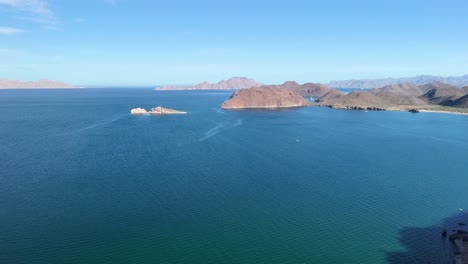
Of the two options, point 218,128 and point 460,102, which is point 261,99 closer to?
point 218,128

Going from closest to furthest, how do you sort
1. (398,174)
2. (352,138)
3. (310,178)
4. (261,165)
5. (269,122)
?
1. (310,178)
2. (398,174)
3. (261,165)
4. (352,138)
5. (269,122)

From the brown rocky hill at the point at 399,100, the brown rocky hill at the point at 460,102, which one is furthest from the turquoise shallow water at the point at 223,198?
the brown rocky hill at the point at 399,100

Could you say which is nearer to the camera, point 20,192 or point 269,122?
point 20,192

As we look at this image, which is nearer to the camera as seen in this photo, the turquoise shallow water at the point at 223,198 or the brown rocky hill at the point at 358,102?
the turquoise shallow water at the point at 223,198

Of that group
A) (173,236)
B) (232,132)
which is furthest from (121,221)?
(232,132)

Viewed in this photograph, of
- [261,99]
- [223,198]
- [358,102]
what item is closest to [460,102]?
[358,102]

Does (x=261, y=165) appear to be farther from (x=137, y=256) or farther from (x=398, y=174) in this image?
(x=137, y=256)

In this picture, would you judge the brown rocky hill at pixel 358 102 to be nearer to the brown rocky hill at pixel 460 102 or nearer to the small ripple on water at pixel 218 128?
the brown rocky hill at pixel 460 102
